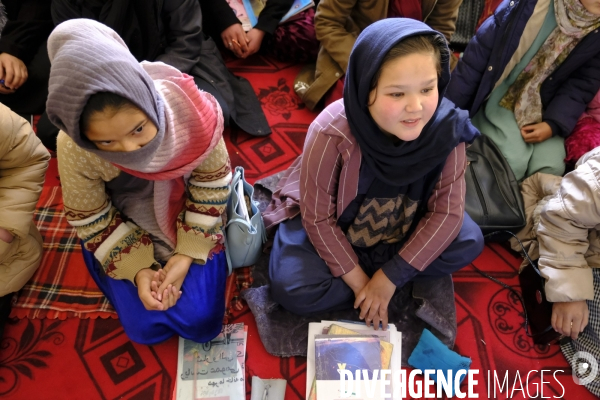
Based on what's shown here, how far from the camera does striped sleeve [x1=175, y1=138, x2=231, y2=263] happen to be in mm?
1150

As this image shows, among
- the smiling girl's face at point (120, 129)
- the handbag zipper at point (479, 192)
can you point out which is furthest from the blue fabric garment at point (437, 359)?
the smiling girl's face at point (120, 129)

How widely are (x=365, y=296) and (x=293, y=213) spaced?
0.34 metres

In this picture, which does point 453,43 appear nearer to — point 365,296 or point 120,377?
point 365,296

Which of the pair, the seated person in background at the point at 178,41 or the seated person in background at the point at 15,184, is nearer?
the seated person in background at the point at 15,184

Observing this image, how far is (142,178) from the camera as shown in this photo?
1.08 m

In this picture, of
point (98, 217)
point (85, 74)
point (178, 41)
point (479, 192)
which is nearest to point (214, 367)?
point (98, 217)

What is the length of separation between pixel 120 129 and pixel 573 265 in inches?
51.0

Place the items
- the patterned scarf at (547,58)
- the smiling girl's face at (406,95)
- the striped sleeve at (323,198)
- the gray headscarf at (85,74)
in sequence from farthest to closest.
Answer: the patterned scarf at (547,58), the striped sleeve at (323,198), the smiling girl's face at (406,95), the gray headscarf at (85,74)

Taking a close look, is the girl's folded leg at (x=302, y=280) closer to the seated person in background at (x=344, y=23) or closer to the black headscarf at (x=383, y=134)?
the black headscarf at (x=383, y=134)

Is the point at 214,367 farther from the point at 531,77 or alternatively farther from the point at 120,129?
the point at 531,77

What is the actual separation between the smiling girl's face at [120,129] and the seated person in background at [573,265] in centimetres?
115

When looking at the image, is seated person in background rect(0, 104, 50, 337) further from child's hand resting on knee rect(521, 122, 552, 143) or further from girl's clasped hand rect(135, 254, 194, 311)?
child's hand resting on knee rect(521, 122, 552, 143)

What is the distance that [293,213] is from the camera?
1.41 m

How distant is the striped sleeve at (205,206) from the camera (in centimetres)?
115
